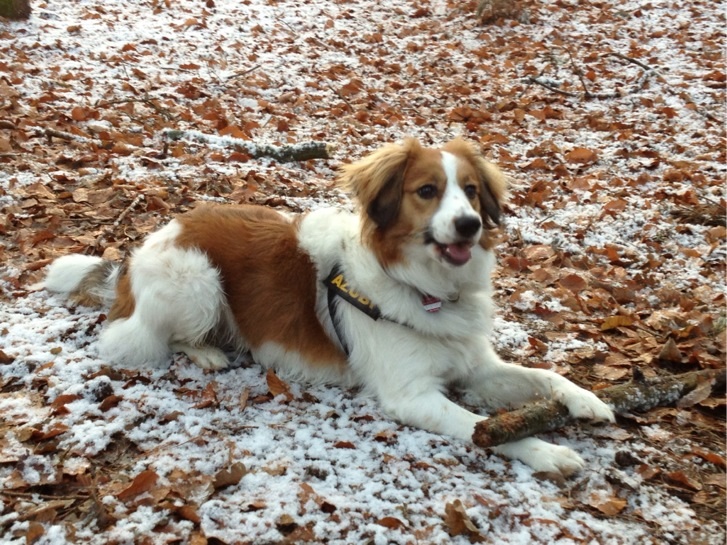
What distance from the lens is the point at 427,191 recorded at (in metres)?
3.68

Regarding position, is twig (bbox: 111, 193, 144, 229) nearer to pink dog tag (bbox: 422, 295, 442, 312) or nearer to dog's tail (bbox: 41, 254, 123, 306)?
dog's tail (bbox: 41, 254, 123, 306)

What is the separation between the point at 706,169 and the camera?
7.16 m

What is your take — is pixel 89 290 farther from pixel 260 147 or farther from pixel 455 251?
pixel 260 147

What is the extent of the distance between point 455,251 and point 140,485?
6.94 ft

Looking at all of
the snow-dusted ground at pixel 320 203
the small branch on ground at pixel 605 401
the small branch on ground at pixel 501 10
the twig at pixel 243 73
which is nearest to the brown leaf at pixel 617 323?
the snow-dusted ground at pixel 320 203

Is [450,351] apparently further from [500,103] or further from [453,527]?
[500,103]

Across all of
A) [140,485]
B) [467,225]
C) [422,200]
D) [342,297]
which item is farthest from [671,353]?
[140,485]

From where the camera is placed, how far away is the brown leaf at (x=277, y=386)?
3.86 metres

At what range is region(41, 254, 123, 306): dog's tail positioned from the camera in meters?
4.43

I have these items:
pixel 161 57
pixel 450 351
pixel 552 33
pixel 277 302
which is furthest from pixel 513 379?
pixel 552 33

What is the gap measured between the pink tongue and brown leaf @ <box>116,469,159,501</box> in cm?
201

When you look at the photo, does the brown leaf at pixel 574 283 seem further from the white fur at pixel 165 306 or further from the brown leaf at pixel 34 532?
the brown leaf at pixel 34 532

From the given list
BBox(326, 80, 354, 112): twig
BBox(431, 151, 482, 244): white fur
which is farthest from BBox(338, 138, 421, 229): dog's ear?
BBox(326, 80, 354, 112): twig

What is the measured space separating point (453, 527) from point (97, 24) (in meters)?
11.5
